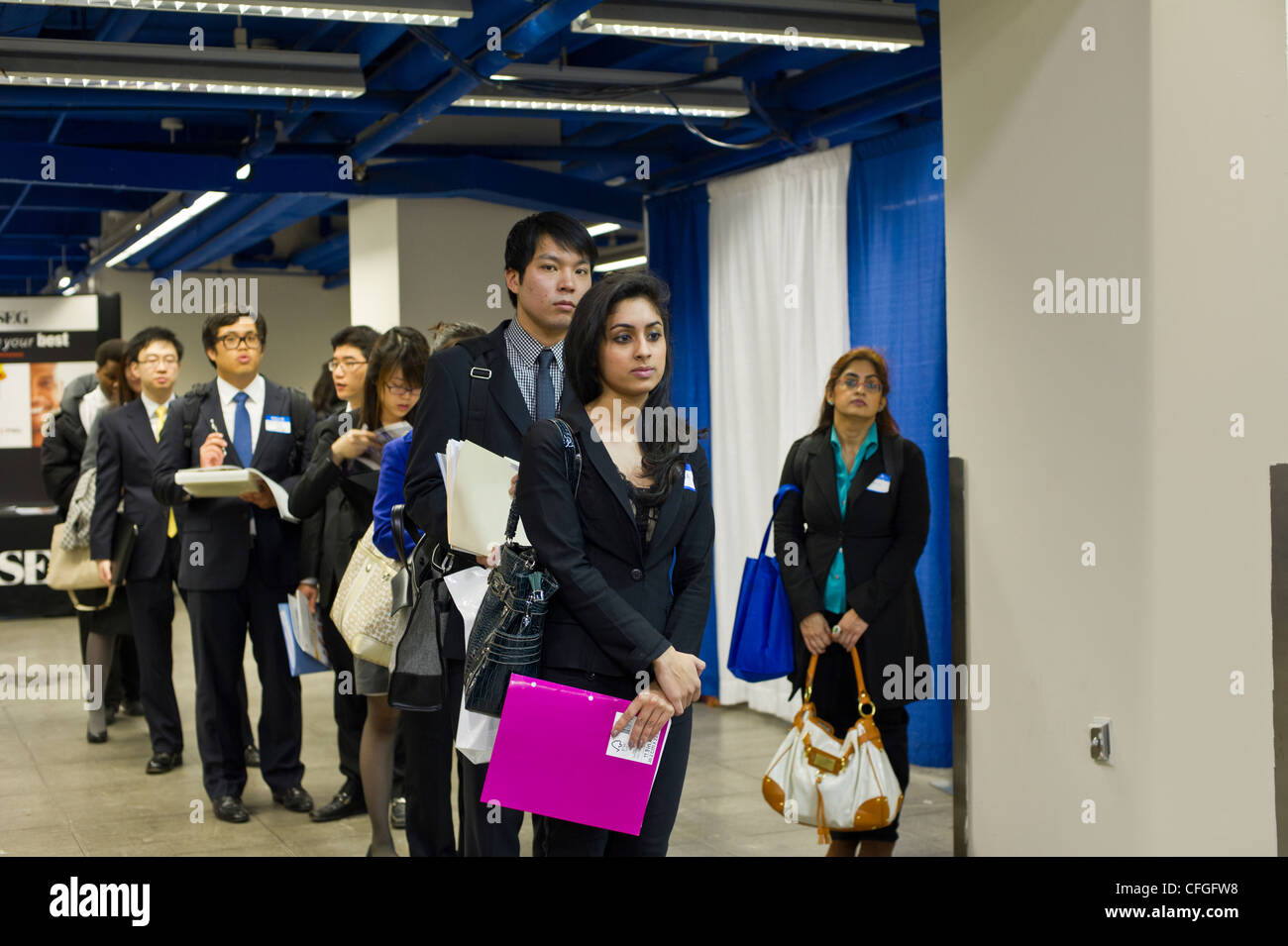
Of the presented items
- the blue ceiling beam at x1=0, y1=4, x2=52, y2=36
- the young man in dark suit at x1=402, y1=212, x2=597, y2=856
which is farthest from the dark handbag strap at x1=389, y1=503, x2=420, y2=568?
the blue ceiling beam at x1=0, y1=4, x2=52, y2=36

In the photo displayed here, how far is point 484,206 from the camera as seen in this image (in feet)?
26.4

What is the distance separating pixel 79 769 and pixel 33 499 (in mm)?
5615

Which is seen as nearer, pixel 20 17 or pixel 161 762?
pixel 20 17

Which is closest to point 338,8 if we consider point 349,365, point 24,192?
point 349,365

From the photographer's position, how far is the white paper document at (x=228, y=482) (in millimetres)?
4598

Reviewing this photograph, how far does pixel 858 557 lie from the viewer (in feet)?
13.3

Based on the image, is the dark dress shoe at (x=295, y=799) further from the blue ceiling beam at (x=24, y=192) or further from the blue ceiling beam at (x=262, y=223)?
the blue ceiling beam at (x=262, y=223)

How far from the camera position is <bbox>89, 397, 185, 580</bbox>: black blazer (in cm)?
559

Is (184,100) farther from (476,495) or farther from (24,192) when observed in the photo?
(24,192)

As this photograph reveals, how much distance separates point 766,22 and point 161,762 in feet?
12.7

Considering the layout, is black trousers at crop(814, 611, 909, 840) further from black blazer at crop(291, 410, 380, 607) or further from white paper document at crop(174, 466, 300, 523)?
white paper document at crop(174, 466, 300, 523)

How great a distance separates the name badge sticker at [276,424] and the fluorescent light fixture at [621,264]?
24.2ft

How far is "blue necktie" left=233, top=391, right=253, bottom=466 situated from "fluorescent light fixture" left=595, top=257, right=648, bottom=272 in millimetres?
7379
